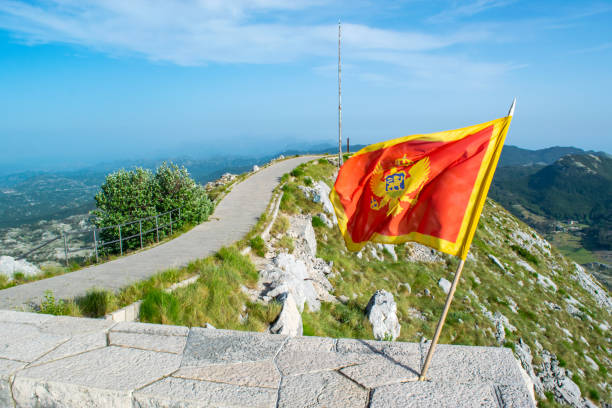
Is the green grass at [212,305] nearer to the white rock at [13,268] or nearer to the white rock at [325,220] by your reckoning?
the white rock at [13,268]

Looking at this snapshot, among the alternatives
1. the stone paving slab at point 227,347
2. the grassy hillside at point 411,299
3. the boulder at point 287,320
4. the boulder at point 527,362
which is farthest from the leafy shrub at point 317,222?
the stone paving slab at point 227,347

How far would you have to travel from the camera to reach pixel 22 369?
11.9 ft

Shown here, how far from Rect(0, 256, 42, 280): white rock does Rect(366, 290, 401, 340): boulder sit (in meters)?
9.02

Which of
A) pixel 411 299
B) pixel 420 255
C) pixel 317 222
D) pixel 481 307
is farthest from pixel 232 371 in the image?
pixel 420 255

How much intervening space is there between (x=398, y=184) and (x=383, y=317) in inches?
280

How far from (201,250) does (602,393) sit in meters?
15.7

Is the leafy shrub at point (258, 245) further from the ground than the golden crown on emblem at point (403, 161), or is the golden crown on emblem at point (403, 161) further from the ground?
the golden crown on emblem at point (403, 161)

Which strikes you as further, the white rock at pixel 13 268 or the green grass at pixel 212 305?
the white rock at pixel 13 268

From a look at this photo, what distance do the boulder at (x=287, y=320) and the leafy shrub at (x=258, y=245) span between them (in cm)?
343

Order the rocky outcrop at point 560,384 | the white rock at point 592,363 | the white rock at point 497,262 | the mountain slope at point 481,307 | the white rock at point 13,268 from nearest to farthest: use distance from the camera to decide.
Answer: the white rock at point 13,268 < the mountain slope at point 481,307 < the rocky outcrop at point 560,384 < the white rock at point 592,363 < the white rock at point 497,262

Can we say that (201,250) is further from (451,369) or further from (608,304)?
(608,304)

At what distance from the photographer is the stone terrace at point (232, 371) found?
10.6 ft

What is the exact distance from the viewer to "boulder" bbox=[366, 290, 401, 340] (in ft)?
34.2

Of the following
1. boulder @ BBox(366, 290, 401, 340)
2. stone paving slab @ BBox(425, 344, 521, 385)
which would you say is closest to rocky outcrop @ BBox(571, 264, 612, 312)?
boulder @ BBox(366, 290, 401, 340)
